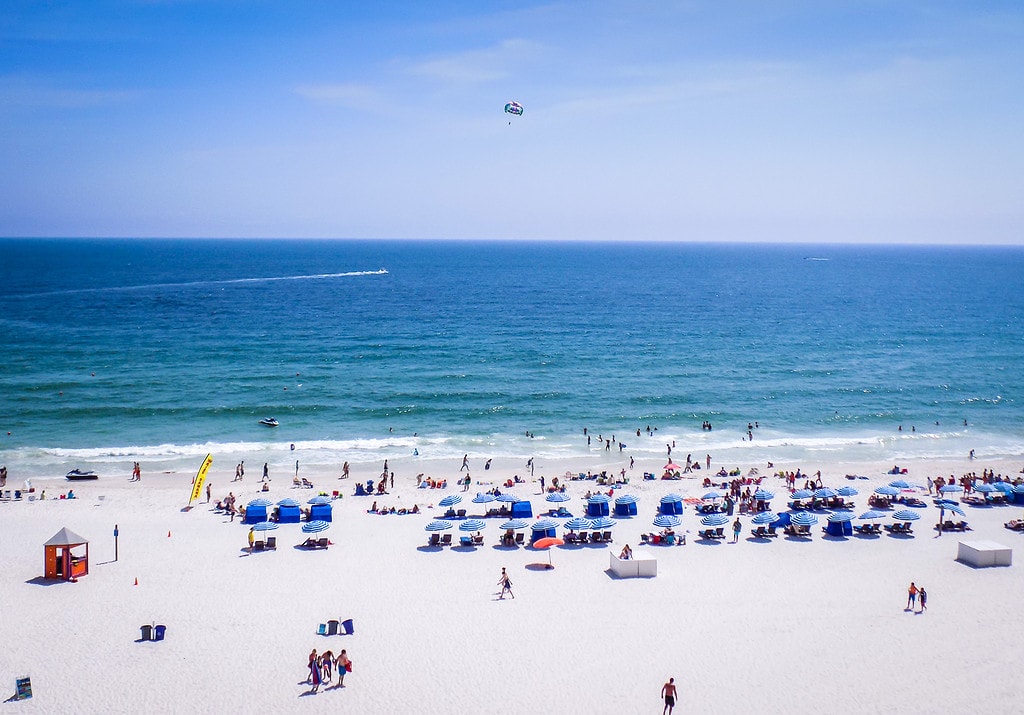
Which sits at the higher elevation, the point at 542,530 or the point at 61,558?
the point at 542,530

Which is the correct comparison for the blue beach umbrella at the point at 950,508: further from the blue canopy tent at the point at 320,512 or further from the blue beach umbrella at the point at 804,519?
the blue canopy tent at the point at 320,512

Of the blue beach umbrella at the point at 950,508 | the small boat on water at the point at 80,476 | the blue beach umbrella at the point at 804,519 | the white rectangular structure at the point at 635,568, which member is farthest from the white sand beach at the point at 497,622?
the small boat on water at the point at 80,476

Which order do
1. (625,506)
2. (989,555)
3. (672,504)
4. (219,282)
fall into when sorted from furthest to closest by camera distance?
1. (219,282)
2. (625,506)
3. (672,504)
4. (989,555)

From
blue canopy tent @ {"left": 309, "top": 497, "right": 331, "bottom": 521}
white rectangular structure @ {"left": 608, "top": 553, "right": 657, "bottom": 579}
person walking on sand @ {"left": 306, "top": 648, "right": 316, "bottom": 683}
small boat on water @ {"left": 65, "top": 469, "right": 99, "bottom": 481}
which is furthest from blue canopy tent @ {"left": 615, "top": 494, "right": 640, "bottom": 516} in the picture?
small boat on water @ {"left": 65, "top": 469, "right": 99, "bottom": 481}

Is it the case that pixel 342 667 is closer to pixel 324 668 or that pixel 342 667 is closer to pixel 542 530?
pixel 324 668

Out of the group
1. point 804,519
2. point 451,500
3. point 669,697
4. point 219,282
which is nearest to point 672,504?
point 804,519
